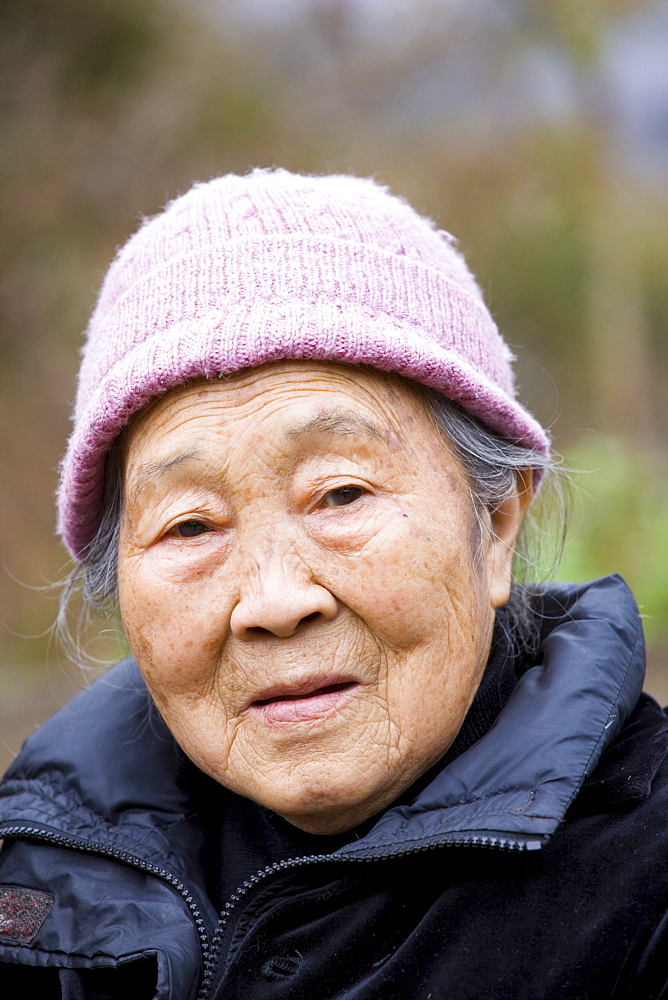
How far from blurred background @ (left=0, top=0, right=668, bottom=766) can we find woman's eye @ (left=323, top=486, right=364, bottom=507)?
4.28 m

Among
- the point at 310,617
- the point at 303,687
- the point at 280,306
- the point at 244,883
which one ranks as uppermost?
the point at 280,306

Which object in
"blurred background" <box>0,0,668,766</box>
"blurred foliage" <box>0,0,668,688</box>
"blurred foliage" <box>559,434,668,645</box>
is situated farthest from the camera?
"blurred foliage" <box>0,0,668,688</box>

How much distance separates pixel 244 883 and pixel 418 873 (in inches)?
15.8

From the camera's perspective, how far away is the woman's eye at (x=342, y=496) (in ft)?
6.61

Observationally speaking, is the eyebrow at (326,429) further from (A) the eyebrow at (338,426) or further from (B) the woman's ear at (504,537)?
(B) the woman's ear at (504,537)

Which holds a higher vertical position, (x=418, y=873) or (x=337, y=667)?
(x=337, y=667)

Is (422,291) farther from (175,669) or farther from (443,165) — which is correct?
(443,165)

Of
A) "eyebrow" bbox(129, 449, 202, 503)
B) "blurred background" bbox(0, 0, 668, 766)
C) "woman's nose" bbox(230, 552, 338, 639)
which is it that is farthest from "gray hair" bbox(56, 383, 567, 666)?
"blurred background" bbox(0, 0, 668, 766)

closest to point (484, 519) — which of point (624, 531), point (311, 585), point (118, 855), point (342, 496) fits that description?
point (342, 496)

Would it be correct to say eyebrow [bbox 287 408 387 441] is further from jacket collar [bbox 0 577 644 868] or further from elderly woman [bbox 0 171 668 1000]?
jacket collar [bbox 0 577 644 868]

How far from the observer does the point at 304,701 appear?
2000mm

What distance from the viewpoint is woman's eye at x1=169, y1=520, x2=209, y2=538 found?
6.84 ft

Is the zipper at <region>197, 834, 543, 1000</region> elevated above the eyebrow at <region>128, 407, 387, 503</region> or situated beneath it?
situated beneath

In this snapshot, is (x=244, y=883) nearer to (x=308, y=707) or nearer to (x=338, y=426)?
(x=308, y=707)
